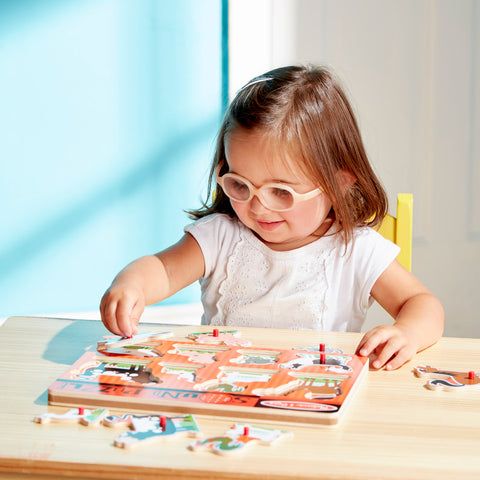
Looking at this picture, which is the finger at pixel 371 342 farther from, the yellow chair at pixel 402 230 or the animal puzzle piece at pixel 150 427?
the yellow chair at pixel 402 230

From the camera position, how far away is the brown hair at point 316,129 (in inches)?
38.5

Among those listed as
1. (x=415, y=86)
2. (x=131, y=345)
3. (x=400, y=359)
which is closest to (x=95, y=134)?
(x=415, y=86)

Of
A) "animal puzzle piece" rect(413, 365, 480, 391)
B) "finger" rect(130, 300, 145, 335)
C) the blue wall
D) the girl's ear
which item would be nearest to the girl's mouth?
the girl's ear

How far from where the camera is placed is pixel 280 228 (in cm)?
102

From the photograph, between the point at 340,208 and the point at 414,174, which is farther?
the point at 414,174

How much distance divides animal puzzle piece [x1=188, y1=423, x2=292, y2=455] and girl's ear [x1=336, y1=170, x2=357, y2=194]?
61 cm

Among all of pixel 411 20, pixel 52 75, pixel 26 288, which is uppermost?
pixel 411 20

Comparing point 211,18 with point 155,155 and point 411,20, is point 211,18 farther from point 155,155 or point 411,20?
point 411,20

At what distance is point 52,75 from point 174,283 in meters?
1.32

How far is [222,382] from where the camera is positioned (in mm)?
615

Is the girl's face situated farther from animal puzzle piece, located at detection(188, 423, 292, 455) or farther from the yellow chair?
animal puzzle piece, located at detection(188, 423, 292, 455)

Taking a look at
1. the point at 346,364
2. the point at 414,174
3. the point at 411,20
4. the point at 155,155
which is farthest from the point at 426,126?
the point at 346,364

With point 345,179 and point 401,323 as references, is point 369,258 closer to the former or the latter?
point 345,179

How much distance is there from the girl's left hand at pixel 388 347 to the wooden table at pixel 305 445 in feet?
0.08
